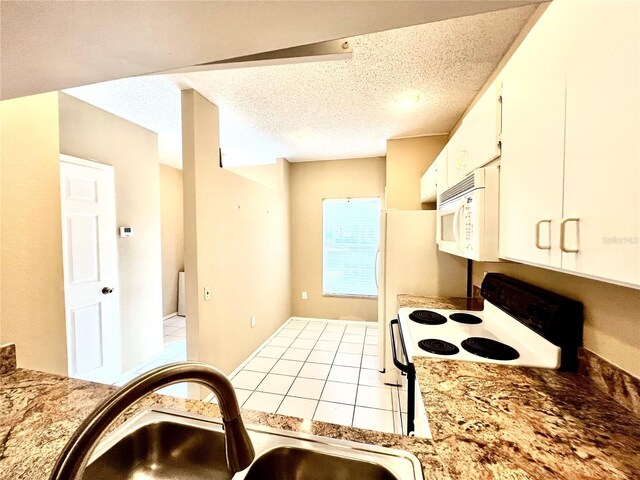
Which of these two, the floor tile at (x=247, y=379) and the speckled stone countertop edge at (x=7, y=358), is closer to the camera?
the speckled stone countertop edge at (x=7, y=358)

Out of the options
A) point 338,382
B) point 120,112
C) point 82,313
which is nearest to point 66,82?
point 120,112

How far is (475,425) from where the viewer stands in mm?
777

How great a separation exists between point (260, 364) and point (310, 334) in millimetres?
1009

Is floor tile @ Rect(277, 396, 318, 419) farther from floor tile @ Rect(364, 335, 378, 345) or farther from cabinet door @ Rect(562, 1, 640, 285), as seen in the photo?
cabinet door @ Rect(562, 1, 640, 285)

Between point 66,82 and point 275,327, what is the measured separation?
3481 mm

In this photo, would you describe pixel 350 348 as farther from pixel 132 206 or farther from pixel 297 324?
pixel 132 206

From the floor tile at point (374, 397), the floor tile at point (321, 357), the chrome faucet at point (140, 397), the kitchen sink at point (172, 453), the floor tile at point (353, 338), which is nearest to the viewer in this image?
the chrome faucet at point (140, 397)

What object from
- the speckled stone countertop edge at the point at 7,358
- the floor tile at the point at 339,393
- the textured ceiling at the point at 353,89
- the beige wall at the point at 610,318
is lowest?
the floor tile at the point at 339,393

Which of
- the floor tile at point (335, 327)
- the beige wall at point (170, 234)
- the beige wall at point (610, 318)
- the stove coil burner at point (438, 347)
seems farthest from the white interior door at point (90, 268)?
the beige wall at point (610, 318)

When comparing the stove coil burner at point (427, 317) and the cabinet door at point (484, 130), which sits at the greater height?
the cabinet door at point (484, 130)

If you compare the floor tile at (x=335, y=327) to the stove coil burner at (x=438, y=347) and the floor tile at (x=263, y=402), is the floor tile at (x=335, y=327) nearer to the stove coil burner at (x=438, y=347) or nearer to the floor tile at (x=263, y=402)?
the floor tile at (x=263, y=402)

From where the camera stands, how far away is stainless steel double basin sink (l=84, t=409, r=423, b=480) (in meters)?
0.63

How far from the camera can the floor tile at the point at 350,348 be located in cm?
323

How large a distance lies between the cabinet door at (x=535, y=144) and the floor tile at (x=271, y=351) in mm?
2767
